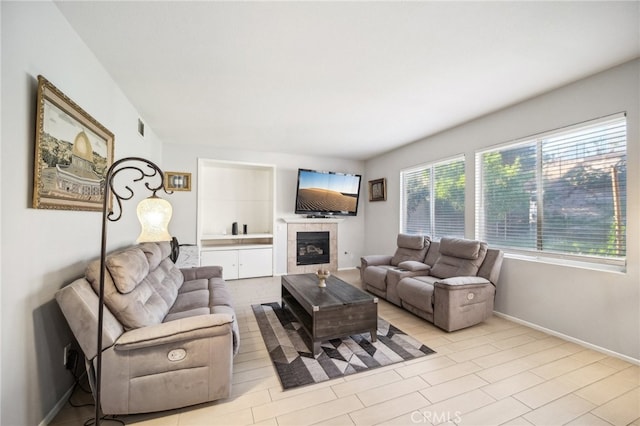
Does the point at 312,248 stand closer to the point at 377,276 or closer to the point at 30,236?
the point at 377,276

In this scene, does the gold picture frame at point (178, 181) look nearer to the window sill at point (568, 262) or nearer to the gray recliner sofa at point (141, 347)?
the gray recliner sofa at point (141, 347)

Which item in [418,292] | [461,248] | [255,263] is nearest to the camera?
[418,292]

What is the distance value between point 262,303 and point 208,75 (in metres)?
2.89

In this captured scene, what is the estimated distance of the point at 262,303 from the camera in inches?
144

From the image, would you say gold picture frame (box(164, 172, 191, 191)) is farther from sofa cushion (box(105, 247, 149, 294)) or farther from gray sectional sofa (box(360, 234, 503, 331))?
gray sectional sofa (box(360, 234, 503, 331))

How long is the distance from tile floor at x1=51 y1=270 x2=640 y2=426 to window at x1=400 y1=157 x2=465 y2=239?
1.91m

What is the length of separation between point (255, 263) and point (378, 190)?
303cm

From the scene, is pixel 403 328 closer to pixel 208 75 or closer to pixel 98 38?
pixel 208 75

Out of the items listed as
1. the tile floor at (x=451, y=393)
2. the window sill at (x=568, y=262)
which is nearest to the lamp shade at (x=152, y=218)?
the tile floor at (x=451, y=393)

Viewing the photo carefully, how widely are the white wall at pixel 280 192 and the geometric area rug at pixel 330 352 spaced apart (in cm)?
267

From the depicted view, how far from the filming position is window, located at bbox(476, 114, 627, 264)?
2.38 metres

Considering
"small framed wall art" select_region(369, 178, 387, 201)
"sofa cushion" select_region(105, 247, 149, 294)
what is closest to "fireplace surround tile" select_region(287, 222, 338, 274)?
"small framed wall art" select_region(369, 178, 387, 201)

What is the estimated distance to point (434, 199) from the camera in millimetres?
4344

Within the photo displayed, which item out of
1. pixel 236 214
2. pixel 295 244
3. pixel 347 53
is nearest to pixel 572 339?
pixel 347 53
